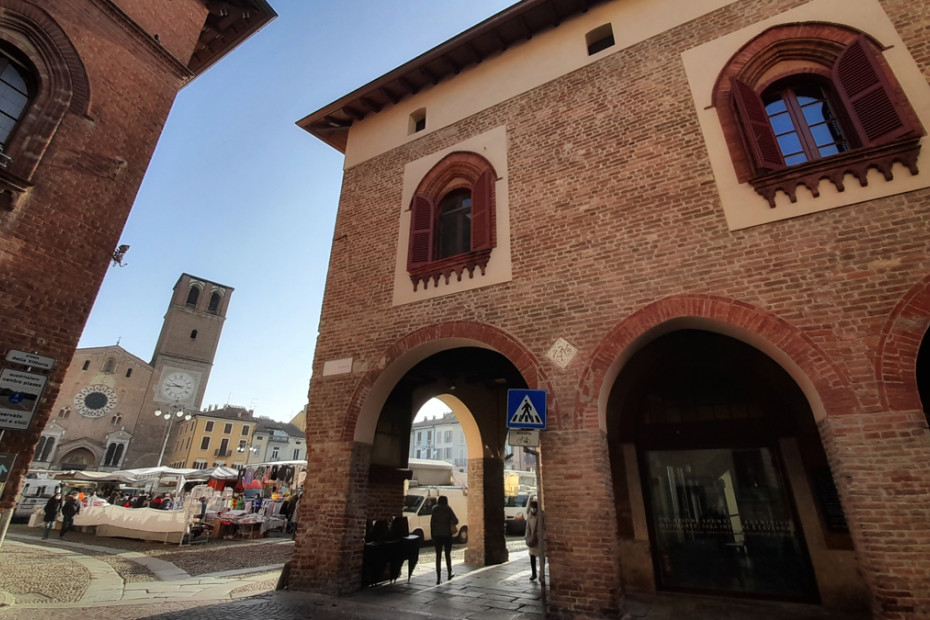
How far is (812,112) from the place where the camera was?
649 centimetres

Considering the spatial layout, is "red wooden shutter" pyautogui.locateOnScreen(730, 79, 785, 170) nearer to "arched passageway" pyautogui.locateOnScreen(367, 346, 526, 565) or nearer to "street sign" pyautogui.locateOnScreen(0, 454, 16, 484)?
"arched passageway" pyautogui.locateOnScreen(367, 346, 526, 565)

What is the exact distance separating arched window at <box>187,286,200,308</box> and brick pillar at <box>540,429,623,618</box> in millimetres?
61493

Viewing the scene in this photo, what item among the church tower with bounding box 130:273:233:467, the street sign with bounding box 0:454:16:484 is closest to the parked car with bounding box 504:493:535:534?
the street sign with bounding box 0:454:16:484

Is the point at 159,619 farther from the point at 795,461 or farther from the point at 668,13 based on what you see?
the point at 668,13

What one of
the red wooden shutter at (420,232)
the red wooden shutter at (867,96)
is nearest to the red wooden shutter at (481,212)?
the red wooden shutter at (420,232)

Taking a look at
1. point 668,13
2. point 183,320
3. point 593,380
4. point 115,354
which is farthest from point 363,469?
point 183,320

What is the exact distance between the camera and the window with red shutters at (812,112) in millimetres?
5453

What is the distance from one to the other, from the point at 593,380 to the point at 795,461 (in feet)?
11.6

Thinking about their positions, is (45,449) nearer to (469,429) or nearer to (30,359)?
(30,359)

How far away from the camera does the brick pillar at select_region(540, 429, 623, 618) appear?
5.27 meters

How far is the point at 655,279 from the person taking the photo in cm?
612

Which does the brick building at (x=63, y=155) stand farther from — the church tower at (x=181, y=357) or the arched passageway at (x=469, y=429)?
the church tower at (x=181, y=357)

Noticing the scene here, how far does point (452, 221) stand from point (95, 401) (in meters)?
50.6

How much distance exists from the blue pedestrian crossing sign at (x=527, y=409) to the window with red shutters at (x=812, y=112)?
13.4 feet
